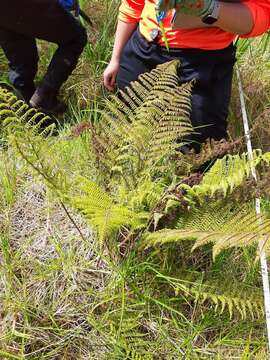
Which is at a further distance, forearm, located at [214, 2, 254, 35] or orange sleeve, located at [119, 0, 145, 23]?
orange sleeve, located at [119, 0, 145, 23]

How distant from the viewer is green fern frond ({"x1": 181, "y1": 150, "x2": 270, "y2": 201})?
4.41 ft

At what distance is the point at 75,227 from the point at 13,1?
88 centimetres

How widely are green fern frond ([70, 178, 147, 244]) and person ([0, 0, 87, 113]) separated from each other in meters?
0.84

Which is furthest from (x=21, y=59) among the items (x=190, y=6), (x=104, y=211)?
(x=104, y=211)

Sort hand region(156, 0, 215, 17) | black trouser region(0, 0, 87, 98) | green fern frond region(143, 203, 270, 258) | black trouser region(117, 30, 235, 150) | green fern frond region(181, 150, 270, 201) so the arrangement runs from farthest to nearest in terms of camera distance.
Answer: black trouser region(0, 0, 87, 98), black trouser region(117, 30, 235, 150), hand region(156, 0, 215, 17), green fern frond region(181, 150, 270, 201), green fern frond region(143, 203, 270, 258)

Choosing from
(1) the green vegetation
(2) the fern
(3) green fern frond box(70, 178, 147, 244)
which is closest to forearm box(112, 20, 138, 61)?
(1) the green vegetation

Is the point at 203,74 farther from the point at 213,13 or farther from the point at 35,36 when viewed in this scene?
the point at 35,36

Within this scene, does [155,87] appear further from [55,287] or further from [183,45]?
[55,287]

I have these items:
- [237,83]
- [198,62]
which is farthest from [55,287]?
[237,83]

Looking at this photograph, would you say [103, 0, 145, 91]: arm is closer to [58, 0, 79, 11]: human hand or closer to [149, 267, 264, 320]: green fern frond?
[58, 0, 79, 11]: human hand

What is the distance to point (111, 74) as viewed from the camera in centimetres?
198

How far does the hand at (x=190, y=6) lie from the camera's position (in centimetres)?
146

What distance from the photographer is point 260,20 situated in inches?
62.0

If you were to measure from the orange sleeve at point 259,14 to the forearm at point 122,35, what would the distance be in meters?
0.49
